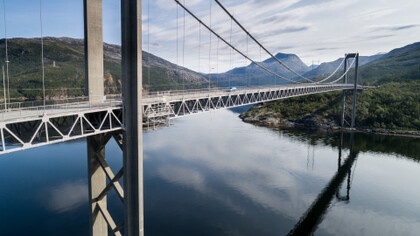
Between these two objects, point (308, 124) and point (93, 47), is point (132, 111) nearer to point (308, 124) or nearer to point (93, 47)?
point (93, 47)

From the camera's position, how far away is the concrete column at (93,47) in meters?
11.3

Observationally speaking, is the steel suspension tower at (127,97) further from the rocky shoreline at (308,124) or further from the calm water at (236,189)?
the rocky shoreline at (308,124)

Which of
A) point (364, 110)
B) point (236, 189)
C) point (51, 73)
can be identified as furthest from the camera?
point (51, 73)

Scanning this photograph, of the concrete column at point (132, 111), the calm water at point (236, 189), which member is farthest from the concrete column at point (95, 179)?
the calm water at point (236, 189)

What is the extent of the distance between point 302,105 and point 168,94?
58.5 meters

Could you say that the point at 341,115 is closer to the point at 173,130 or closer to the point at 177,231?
the point at 173,130

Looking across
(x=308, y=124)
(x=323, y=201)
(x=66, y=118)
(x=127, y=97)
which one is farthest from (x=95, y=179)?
(x=308, y=124)

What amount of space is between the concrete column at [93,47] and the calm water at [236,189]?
11.2 m

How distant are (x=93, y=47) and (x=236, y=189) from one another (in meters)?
19.2

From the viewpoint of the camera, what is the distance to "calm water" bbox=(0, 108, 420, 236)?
19219mm

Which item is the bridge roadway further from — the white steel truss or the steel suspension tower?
the steel suspension tower

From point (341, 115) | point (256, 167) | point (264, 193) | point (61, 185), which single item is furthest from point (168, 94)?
point (341, 115)

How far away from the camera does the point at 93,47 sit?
11609 millimetres

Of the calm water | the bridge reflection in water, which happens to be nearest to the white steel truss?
the calm water
